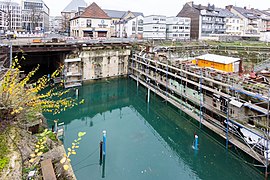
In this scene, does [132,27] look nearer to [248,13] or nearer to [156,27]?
[156,27]

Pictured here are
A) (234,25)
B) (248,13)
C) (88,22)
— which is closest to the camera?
(88,22)

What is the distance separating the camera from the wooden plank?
643 centimetres

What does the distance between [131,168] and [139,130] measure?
6237 millimetres

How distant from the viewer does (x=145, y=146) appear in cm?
1709

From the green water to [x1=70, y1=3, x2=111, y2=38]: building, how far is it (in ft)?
118

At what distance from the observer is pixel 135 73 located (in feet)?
124

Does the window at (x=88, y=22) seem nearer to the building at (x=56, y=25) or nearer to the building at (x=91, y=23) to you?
the building at (x=91, y=23)

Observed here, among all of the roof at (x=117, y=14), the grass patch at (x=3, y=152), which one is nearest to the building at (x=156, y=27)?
the roof at (x=117, y=14)

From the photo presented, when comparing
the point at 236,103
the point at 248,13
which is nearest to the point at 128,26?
the point at 248,13

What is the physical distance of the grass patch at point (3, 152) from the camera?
5.79 meters

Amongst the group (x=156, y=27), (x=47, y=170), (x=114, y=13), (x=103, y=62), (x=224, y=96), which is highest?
(x=114, y=13)

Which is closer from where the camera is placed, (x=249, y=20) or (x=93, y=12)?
(x=93, y=12)

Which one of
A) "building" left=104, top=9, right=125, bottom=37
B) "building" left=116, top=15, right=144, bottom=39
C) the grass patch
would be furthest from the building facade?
the grass patch

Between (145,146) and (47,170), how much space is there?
10995 millimetres
